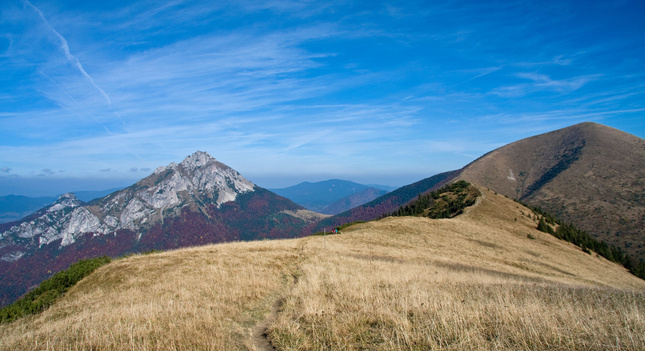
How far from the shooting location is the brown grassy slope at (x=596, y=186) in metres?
106

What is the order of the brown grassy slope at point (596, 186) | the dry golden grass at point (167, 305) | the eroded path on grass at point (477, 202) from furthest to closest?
the brown grassy slope at point (596, 186) < the eroded path on grass at point (477, 202) < the dry golden grass at point (167, 305)

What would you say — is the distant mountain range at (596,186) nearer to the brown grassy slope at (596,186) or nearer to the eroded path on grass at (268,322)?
the brown grassy slope at (596,186)

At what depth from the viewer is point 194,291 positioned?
12.7 m

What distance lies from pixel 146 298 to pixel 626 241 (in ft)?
461

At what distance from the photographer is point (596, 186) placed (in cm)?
14100

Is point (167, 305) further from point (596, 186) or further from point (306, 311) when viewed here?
point (596, 186)

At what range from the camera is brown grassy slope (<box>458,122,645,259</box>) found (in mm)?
106438

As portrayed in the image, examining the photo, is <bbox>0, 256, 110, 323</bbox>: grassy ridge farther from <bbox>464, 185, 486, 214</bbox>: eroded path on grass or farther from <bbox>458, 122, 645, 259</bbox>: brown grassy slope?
<bbox>458, 122, 645, 259</bbox>: brown grassy slope

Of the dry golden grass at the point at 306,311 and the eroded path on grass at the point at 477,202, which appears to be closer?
the dry golden grass at the point at 306,311

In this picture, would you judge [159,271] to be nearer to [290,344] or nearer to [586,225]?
[290,344]

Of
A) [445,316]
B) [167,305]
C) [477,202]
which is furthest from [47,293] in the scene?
[477,202]

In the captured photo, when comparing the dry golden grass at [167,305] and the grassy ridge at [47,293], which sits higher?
the dry golden grass at [167,305]

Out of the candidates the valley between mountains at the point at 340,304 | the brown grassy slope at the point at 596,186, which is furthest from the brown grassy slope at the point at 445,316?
the brown grassy slope at the point at 596,186

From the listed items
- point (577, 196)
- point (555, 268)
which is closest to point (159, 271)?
point (555, 268)
